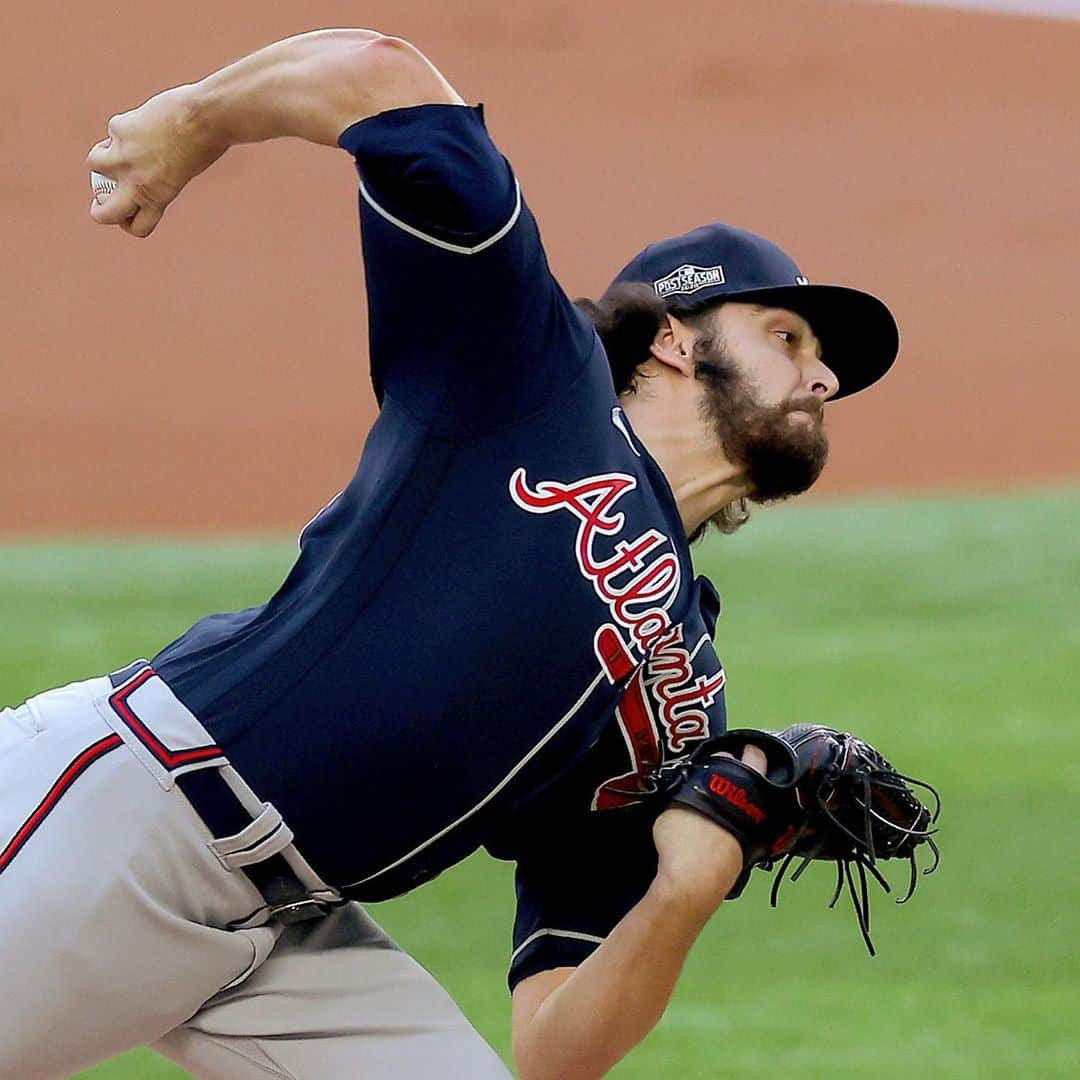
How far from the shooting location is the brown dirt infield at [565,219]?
15523mm

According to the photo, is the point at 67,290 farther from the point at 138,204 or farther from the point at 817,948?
the point at 138,204

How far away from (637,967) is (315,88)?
134 centimetres

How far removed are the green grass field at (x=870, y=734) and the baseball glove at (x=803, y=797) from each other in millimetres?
1861

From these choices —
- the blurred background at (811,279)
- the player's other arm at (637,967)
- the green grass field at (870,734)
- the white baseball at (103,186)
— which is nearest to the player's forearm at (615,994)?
the player's other arm at (637,967)

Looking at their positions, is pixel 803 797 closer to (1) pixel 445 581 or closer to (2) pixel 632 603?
(2) pixel 632 603

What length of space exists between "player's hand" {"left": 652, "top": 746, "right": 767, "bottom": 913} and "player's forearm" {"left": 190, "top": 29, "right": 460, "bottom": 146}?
1.09 m

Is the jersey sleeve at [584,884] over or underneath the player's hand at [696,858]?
underneath

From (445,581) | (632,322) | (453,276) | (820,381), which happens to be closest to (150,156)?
(453,276)

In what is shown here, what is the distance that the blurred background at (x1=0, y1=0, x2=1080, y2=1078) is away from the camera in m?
8.12

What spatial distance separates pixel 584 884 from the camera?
10.2ft

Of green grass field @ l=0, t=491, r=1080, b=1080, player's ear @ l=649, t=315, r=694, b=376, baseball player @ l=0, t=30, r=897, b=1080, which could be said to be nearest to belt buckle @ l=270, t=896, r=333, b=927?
baseball player @ l=0, t=30, r=897, b=1080

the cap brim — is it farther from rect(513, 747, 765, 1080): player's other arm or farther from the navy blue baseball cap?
rect(513, 747, 765, 1080): player's other arm

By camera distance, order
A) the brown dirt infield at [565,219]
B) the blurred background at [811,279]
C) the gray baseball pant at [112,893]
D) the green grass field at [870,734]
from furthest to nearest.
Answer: the brown dirt infield at [565,219] < the blurred background at [811,279] < the green grass field at [870,734] < the gray baseball pant at [112,893]

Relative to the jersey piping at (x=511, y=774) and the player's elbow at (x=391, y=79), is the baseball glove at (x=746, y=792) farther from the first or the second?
the player's elbow at (x=391, y=79)
